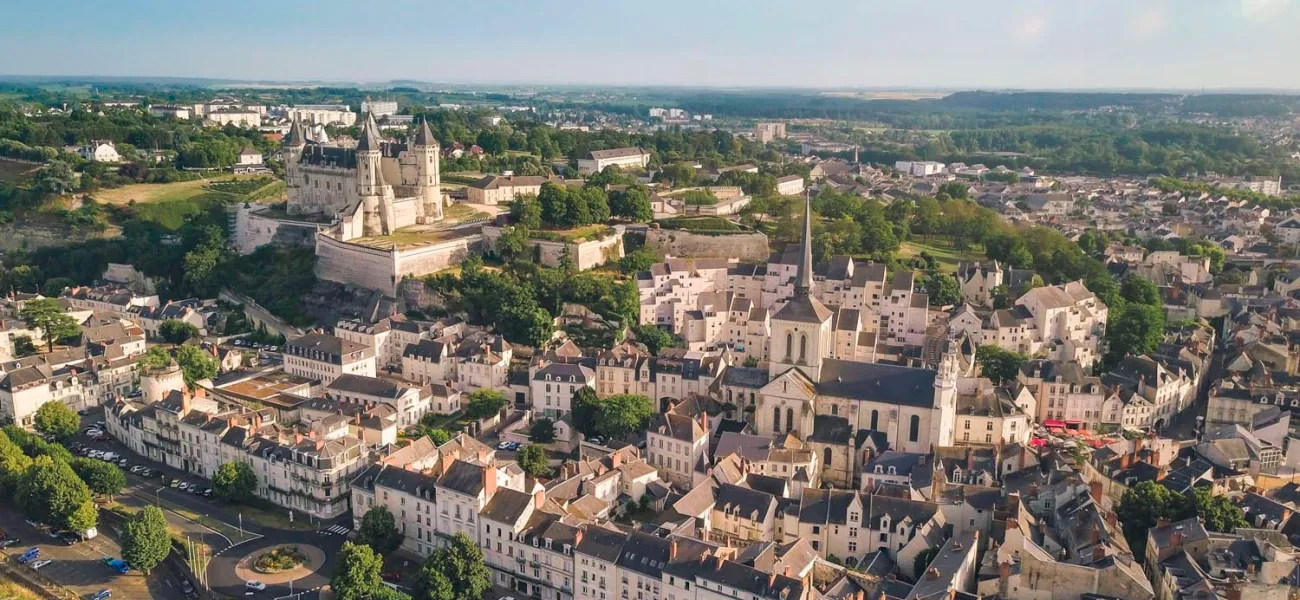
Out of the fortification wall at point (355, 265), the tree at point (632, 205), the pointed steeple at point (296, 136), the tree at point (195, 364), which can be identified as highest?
the pointed steeple at point (296, 136)

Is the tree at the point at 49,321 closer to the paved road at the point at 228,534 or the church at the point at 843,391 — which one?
the paved road at the point at 228,534

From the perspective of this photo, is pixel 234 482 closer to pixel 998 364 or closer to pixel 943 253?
pixel 998 364

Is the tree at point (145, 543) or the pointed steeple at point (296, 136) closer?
the tree at point (145, 543)

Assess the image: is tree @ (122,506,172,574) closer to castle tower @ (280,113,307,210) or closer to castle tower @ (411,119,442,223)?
castle tower @ (411,119,442,223)

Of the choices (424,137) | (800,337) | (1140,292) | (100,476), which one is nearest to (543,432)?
(800,337)

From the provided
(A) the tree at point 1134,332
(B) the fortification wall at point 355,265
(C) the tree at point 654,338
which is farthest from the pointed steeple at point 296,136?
(A) the tree at point 1134,332

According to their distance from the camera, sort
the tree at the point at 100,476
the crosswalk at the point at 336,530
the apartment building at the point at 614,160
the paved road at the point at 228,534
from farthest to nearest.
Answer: the apartment building at the point at 614,160 → the tree at the point at 100,476 → the crosswalk at the point at 336,530 → the paved road at the point at 228,534
